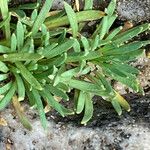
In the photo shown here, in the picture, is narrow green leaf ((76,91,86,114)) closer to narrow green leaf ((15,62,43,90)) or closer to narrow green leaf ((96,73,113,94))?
narrow green leaf ((96,73,113,94))

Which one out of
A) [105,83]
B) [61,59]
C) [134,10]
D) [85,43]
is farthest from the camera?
[134,10]

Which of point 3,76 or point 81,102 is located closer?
point 3,76

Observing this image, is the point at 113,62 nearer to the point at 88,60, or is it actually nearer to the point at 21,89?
the point at 88,60

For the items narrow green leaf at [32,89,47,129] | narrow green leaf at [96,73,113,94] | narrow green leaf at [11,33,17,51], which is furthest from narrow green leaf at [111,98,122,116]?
narrow green leaf at [11,33,17,51]

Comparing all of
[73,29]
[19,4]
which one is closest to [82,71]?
[73,29]

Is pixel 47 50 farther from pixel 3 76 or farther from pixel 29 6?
pixel 29 6

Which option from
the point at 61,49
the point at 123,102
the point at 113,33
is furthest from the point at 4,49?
the point at 123,102

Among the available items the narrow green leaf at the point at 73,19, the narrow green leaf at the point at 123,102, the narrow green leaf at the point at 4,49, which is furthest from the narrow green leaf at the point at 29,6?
the narrow green leaf at the point at 123,102
